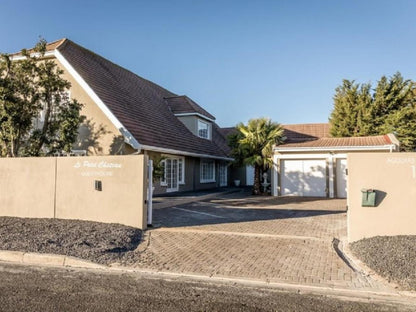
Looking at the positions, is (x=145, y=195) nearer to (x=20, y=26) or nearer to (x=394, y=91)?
(x=20, y=26)

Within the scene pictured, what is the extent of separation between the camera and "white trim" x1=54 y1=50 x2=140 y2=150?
14.5 m

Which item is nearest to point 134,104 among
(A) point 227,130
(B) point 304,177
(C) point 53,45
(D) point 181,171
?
(C) point 53,45

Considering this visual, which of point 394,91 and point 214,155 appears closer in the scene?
point 214,155

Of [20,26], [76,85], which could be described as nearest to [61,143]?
[76,85]

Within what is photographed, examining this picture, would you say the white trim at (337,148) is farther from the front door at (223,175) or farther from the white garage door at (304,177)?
the front door at (223,175)

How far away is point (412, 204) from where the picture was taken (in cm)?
784

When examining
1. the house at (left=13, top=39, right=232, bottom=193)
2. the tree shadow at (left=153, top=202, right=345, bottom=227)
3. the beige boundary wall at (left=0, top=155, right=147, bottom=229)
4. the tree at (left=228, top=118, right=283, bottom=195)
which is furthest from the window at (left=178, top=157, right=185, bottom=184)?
the beige boundary wall at (left=0, top=155, right=147, bottom=229)

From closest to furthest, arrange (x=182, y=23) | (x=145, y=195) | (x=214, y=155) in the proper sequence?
(x=145, y=195)
(x=182, y=23)
(x=214, y=155)

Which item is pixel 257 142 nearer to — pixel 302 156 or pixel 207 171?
pixel 302 156

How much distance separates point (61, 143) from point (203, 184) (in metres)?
12.6

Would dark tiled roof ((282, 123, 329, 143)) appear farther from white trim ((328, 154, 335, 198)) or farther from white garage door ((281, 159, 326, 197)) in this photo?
white trim ((328, 154, 335, 198))

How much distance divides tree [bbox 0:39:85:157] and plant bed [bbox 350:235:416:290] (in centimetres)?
1237

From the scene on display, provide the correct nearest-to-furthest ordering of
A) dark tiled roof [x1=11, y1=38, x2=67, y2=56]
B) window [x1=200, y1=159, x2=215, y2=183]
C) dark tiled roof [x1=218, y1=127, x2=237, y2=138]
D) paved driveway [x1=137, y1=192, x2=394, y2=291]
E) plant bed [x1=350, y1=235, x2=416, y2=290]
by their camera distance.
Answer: plant bed [x1=350, y1=235, x2=416, y2=290], paved driveway [x1=137, y1=192, x2=394, y2=291], dark tiled roof [x1=11, y1=38, x2=67, y2=56], window [x1=200, y1=159, x2=215, y2=183], dark tiled roof [x1=218, y1=127, x2=237, y2=138]

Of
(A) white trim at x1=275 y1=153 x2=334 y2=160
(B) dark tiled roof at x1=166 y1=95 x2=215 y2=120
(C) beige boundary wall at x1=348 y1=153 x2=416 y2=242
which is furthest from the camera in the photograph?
(B) dark tiled roof at x1=166 y1=95 x2=215 y2=120
